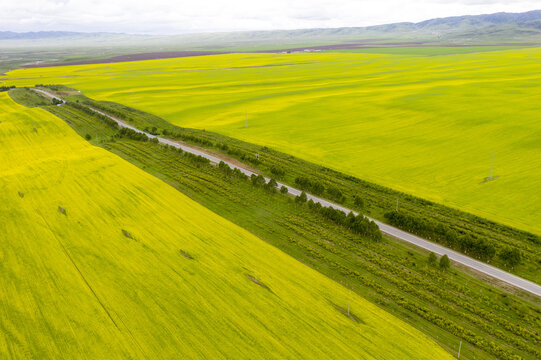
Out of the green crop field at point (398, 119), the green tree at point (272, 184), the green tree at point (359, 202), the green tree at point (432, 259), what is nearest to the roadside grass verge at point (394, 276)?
the green tree at point (432, 259)

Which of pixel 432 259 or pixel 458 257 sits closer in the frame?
pixel 432 259

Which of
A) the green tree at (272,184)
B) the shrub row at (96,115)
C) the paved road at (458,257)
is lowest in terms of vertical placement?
the paved road at (458,257)

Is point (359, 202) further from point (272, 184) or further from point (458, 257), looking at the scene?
point (458, 257)

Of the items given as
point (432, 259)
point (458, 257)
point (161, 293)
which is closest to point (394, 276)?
point (432, 259)

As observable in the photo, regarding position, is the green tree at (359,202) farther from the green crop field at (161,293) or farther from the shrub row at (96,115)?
the shrub row at (96,115)

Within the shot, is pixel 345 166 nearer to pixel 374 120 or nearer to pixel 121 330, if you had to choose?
pixel 374 120

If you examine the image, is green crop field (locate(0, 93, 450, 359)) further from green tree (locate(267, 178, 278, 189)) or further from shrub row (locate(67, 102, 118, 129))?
shrub row (locate(67, 102, 118, 129))

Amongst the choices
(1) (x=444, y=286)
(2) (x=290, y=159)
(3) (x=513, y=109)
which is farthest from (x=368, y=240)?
(3) (x=513, y=109)
